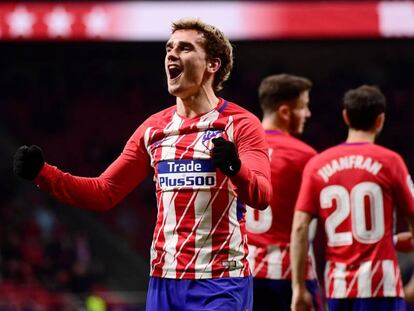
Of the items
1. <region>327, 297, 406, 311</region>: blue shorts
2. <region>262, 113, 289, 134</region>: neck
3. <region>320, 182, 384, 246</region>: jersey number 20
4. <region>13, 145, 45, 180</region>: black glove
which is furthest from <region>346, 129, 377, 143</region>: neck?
<region>13, 145, 45, 180</region>: black glove

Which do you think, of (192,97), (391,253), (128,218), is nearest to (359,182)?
(391,253)

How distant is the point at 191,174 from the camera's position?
3.50 metres

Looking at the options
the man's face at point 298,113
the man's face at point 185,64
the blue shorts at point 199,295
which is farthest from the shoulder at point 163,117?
the man's face at point 298,113

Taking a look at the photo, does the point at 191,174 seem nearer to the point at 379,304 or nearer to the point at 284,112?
the point at 379,304

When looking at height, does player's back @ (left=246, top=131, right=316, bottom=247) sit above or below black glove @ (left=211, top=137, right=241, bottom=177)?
above

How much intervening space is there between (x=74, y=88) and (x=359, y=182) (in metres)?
12.8

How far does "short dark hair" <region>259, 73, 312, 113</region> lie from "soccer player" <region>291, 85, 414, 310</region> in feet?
2.08

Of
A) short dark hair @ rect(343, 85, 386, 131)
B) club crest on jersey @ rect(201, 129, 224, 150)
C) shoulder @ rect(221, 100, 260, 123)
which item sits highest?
short dark hair @ rect(343, 85, 386, 131)

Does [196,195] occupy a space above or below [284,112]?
below

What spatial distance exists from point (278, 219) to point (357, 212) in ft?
1.90

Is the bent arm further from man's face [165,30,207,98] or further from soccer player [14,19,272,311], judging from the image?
man's face [165,30,207,98]

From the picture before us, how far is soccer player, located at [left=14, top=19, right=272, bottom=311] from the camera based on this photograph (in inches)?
136

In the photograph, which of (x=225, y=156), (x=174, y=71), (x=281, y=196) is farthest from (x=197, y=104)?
(x=281, y=196)

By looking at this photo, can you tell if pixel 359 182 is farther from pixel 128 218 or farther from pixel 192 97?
pixel 128 218
